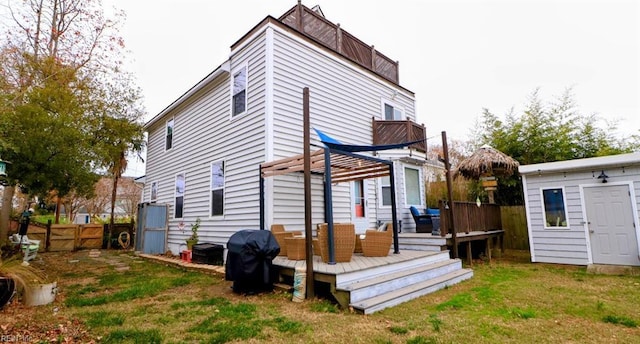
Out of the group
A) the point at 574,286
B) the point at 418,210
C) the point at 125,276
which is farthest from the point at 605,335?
the point at 125,276

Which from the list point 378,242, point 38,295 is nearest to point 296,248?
point 378,242

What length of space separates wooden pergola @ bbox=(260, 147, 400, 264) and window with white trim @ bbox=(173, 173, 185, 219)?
4.82 m

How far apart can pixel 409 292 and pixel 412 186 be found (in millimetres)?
5822

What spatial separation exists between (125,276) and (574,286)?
904 cm

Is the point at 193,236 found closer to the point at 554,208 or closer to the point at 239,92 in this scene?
the point at 239,92

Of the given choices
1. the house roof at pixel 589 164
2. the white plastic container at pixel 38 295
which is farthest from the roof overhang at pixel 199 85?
the house roof at pixel 589 164

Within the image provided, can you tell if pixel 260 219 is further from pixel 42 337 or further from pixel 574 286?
pixel 574 286

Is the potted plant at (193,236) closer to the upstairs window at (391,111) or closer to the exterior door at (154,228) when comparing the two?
the exterior door at (154,228)

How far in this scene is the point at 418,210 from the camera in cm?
997

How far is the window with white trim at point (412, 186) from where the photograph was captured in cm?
985

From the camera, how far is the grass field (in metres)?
3.22

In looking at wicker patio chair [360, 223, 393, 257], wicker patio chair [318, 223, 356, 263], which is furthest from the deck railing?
wicker patio chair [318, 223, 356, 263]

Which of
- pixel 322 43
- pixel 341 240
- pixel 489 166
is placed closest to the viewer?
pixel 341 240

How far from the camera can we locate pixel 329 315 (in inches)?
154
